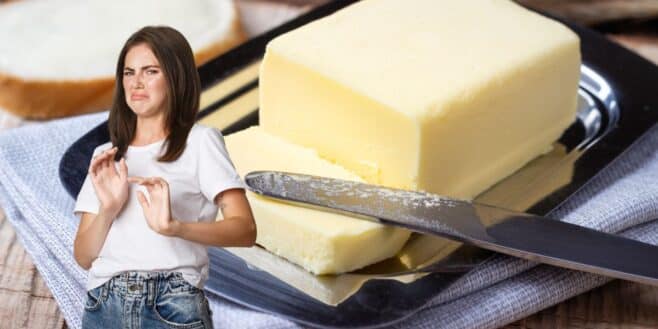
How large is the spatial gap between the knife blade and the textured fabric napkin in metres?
0.07

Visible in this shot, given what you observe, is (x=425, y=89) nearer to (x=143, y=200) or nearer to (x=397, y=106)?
(x=397, y=106)

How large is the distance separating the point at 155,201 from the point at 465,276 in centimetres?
55

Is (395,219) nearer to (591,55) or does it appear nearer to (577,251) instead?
(577,251)

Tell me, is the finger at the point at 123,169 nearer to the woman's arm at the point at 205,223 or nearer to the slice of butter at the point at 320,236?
the woman's arm at the point at 205,223

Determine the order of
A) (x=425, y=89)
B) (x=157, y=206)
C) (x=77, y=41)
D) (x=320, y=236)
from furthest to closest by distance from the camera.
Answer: (x=77, y=41) → (x=425, y=89) → (x=320, y=236) → (x=157, y=206)

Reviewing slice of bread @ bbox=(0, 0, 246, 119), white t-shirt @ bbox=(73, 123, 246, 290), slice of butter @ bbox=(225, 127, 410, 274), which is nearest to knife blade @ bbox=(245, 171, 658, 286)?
slice of butter @ bbox=(225, 127, 410, 274)

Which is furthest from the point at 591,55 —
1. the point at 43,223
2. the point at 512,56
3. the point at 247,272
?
the point at 43,223

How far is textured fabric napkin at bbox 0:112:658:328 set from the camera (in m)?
1.09

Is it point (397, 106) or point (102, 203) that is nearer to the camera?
point (102, 203)

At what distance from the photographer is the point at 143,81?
0.68 metres

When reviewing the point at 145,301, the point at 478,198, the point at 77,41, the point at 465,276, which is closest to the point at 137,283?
the point at 145,301

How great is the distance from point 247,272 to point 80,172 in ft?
0.84

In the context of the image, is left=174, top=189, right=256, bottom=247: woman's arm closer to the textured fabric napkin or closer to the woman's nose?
the woman's nose

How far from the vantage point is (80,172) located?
3.85 ft
